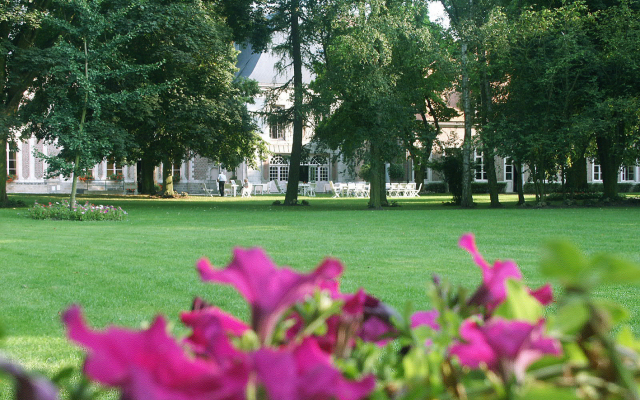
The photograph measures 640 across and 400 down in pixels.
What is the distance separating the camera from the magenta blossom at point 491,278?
0.59 meters

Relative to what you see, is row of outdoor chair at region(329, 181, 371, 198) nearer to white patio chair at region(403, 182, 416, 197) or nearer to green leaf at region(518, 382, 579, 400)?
white patio chair at region(403, 182, 416, 197)

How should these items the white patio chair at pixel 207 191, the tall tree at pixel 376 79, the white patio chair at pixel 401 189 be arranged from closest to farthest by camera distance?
the tall tree at pixel 376 79
the white patio chair at pixel 401 189
the white patio chair at pixel 207 191

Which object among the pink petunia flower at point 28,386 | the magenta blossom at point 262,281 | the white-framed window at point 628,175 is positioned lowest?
the pink petunia flower at point 28,386

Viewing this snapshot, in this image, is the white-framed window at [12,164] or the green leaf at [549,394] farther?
the white-framed window at [12,164]

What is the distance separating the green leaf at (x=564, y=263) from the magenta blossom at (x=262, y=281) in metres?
0.17

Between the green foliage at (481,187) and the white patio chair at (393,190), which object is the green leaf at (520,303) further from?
the green foliage at (481,187)

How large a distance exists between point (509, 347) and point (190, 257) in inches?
297

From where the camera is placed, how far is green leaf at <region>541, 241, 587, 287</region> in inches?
14.1

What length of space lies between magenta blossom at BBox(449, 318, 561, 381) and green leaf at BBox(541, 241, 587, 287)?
7 cm

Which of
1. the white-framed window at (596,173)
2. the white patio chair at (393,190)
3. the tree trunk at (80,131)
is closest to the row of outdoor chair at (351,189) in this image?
the white patio chair at (393,190)

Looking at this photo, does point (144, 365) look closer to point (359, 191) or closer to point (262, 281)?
point (262, 281)

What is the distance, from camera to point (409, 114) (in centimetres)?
2125

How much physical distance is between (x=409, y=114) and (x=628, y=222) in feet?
30.2

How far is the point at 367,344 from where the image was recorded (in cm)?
65
